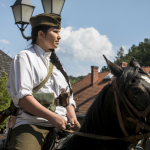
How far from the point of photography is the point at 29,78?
2105mm

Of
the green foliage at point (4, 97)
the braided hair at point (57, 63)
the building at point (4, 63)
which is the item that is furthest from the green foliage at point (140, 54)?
the braided hair at point (57, 63)

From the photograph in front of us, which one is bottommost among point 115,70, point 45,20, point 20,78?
point 20,78

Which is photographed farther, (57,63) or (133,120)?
(57,63)

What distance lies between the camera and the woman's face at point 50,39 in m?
2.42

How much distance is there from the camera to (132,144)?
1.93 m

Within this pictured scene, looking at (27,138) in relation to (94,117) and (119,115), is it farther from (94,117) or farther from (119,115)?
(119,115)

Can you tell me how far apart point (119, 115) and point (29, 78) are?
962mm

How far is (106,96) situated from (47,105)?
24.8 inches

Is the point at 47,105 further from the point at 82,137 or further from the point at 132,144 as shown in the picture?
the point at 132,144

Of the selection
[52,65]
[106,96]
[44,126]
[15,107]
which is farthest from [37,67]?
[106,96]

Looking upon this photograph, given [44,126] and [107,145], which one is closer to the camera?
[107,145]

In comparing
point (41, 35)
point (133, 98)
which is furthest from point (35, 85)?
point (133, 98)

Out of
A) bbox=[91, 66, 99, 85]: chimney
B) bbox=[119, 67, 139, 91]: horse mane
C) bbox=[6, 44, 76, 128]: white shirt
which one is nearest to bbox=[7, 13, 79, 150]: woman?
bbox=[6, 44, 76, 128]: white shirt

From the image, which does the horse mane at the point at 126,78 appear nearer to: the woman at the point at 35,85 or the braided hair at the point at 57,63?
the woman at the point at 35,85
